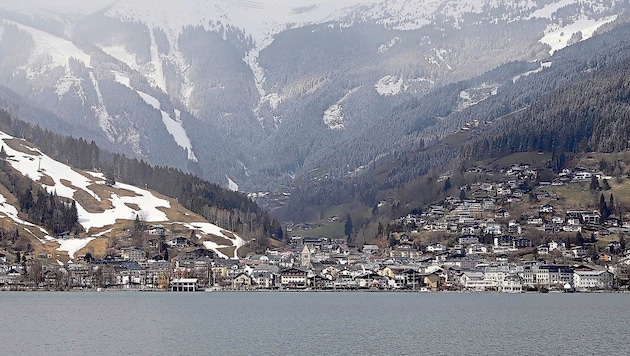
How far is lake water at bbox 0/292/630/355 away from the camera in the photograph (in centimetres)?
9650

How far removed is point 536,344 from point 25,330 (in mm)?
45857

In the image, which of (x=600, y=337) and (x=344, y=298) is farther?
(x=344, y=298)

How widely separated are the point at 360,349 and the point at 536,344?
15.7 meters

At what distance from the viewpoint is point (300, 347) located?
321 ft

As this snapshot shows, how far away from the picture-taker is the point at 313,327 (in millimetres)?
116125

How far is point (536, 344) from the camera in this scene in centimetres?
10088

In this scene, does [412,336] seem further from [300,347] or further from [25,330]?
[25,330]

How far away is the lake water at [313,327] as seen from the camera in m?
96.5

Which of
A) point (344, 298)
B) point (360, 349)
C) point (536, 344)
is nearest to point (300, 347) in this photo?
point (360, 349)

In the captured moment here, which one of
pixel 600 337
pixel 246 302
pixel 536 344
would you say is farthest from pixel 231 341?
pixel 246 302

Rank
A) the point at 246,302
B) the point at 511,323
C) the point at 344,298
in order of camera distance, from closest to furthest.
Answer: the point at 511,323 → the point at 246,302 → the point at 344,298

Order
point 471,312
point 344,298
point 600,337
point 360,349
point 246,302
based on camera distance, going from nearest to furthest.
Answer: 1. point 360,349
2. point 600,337
3. point 471,312
4. point 246,302
5. point 344,298

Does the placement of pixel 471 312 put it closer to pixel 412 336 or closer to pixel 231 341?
pixel 412 336

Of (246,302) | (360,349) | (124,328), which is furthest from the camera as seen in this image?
(246,302)
